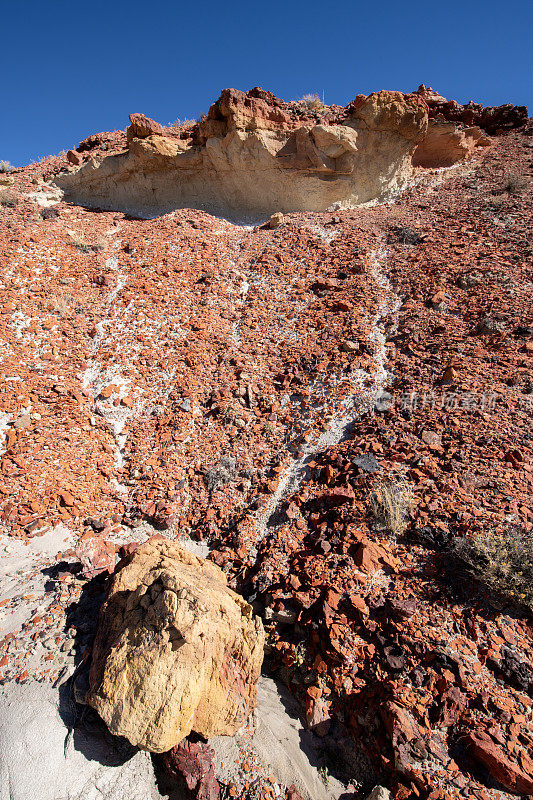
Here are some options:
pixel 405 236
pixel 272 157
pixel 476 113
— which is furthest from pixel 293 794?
pixel 476 113

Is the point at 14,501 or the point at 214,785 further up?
the point at 14,501

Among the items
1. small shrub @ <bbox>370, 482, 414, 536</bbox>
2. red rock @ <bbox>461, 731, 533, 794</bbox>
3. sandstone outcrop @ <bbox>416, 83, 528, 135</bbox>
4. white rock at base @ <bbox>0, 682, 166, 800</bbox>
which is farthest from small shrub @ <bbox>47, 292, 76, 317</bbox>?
sandstone outcrop @ <bbox>416, 83, 528, 135</bbox>

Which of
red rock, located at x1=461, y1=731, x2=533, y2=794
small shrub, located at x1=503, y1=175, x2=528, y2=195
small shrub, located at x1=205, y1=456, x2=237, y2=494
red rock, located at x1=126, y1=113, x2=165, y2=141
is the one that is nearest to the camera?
red rock, located at x1=461, y1=731, x2=533, y2=794

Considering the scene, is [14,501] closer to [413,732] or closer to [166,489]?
[166,489]

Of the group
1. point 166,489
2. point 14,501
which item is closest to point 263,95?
point 166,489

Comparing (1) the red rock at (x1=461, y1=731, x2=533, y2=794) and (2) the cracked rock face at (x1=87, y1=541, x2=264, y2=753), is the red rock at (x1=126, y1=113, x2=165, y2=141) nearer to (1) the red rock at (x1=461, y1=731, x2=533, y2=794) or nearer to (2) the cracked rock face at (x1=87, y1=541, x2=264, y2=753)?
(2) the cracked rock face at (x1=87, y1=541, x2=264, y2=753)

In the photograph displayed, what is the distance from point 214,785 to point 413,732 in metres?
1.84

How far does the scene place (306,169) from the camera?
11.7 metres

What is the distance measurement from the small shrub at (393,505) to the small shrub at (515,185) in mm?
11011

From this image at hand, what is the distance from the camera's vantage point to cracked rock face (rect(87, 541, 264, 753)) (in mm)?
2973

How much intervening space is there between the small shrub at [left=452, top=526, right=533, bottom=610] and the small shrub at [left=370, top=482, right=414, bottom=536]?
66 cm

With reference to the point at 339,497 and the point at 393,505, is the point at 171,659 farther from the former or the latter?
the point at 393,505

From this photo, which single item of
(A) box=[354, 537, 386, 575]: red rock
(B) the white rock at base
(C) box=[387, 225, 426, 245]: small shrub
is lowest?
(B) the white rock at base

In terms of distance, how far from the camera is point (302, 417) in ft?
21.8
